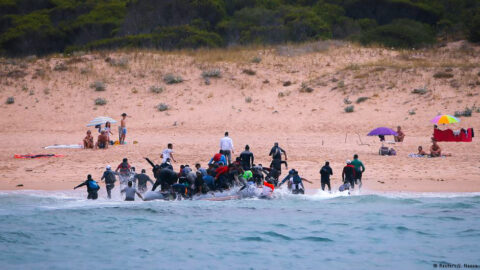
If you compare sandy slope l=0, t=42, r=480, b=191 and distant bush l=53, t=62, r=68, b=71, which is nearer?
sandy slope l=0, t=42, r=480, b=191

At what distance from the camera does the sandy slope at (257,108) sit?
869 inches

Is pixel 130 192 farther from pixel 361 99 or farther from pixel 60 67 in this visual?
pixel 60 67

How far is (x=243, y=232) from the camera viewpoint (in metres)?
16.6

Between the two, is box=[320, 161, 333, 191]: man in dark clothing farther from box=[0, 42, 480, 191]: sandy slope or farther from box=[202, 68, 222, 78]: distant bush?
box=[202, 68, 222, 78]: distant bush

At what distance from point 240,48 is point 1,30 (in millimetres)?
23419

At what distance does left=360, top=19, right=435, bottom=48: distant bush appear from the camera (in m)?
44.2

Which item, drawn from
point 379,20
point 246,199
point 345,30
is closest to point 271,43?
point 345,30

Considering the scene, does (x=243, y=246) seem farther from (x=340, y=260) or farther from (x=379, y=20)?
(x=379, y=20)

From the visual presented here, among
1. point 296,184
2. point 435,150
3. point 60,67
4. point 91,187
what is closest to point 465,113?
point 435,150

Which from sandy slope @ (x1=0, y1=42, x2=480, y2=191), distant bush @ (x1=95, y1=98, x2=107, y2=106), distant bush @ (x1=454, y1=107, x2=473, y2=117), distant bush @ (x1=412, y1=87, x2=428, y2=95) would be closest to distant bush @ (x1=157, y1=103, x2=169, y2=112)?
sandy slope @ (x1=0, y1=42, x2=480, y2=191)

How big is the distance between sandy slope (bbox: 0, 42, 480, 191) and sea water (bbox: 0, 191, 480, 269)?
163 centimetres

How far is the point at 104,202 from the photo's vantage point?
18.6m

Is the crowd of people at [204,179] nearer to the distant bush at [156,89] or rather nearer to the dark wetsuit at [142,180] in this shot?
the dark wetsuit at [142,180]

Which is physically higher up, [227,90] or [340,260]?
[227,90]
